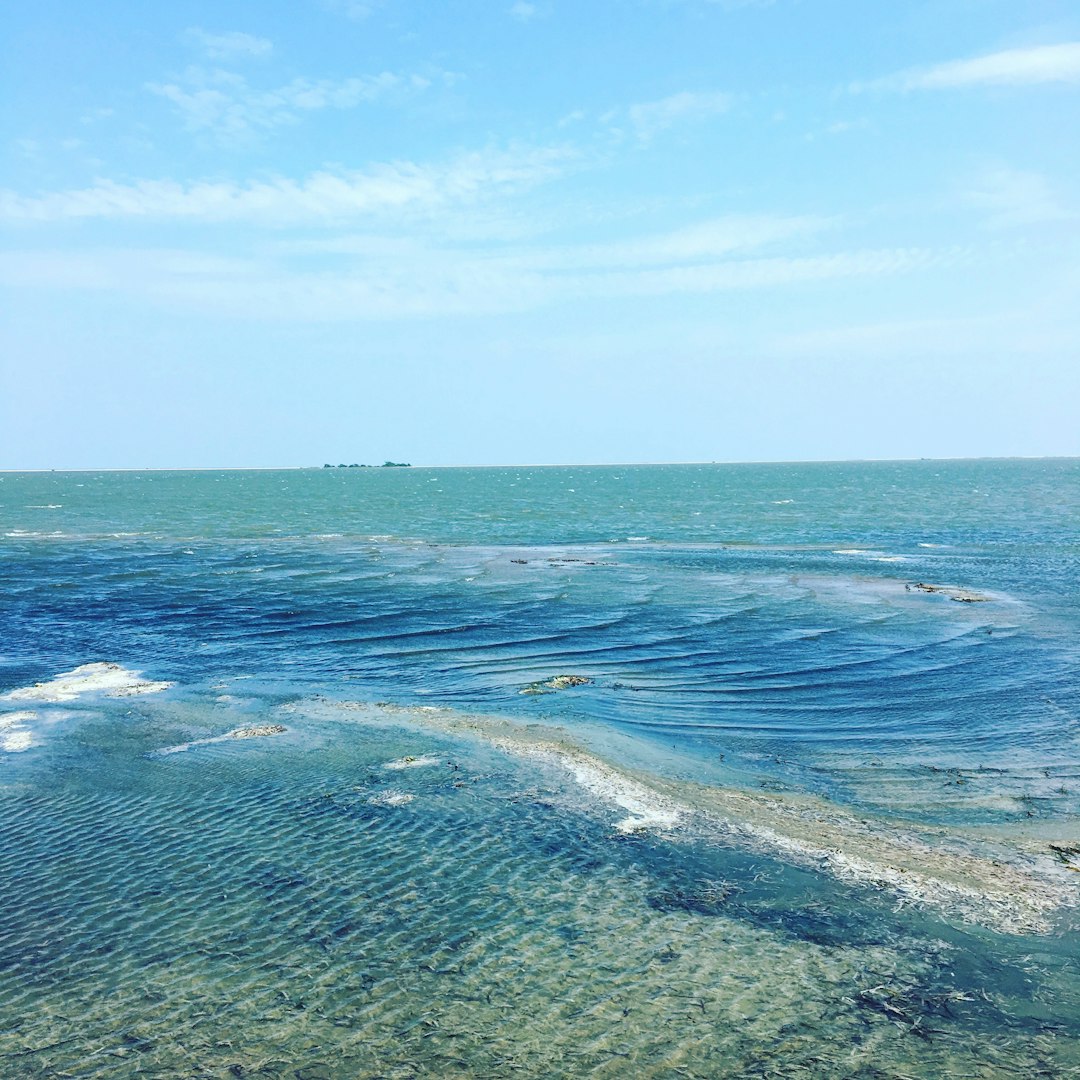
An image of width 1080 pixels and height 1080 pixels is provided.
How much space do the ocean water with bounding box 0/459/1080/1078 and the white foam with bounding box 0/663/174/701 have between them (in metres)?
0.17

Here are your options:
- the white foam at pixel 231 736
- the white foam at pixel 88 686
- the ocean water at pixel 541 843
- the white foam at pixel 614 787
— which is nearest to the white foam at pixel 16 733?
the ocean water at pixel 541 843

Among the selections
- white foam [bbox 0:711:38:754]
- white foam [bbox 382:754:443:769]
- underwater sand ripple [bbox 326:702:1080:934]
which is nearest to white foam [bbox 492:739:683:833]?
underwater sand ripple [bbox 326:702:1080:934]

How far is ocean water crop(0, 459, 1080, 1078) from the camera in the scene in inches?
447

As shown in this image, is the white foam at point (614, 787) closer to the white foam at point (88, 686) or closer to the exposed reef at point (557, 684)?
the exposed reef at point (557, 684)

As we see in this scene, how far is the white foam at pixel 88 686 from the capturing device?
1102 inches

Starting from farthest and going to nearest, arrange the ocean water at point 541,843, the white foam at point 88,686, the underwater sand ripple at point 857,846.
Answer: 1. the white foam at point 88,686
2. the underwater sand ripple at point 857,846
3. the ocean water at point 541,843

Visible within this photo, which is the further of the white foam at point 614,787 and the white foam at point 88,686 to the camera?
the white foam at point 88,686

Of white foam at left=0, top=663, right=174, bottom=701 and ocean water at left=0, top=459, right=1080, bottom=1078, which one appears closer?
ocean water at left=0, top=459, right=1080, bottom=1078

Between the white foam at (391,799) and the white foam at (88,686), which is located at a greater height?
the white foam at (88,686)

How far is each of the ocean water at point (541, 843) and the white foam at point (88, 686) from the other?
0.17 metres

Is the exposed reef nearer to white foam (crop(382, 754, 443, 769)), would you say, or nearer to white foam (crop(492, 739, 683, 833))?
white foam (crop(492, 739, 683, 833))

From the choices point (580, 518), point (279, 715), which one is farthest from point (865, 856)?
point (580, 518)

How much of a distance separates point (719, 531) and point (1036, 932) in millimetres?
79224

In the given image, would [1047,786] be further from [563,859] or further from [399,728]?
[399,728]
